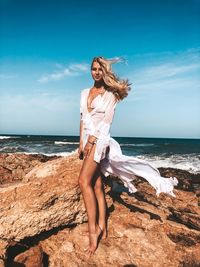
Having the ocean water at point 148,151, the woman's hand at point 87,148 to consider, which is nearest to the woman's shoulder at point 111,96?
the woman's hand at point 87,148

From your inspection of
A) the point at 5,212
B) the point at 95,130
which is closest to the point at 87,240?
the point at 5,212

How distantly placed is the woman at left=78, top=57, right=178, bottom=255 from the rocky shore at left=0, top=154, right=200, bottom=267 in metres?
0.25

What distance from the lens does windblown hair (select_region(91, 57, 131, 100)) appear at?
15.2 feet

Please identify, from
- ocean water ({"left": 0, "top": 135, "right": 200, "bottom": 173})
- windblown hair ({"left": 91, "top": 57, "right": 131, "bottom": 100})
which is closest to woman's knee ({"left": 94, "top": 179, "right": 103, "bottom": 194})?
windblown hair ({"left": 91, "top": 57, "right": 131, "bottom": 100})

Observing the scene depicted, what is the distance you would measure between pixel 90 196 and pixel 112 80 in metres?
1.70

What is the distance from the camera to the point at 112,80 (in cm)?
464

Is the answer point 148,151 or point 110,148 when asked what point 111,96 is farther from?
point 148,151

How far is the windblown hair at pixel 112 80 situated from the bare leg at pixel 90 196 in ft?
2.92

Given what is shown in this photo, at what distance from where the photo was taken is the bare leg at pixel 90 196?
453 centimetres

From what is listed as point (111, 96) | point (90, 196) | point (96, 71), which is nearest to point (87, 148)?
point (90, 196)

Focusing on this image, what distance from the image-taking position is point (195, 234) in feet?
16.4

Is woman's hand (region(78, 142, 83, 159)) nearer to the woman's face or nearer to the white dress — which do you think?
the white dress

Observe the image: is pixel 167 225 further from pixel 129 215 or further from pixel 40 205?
pixel 40 205

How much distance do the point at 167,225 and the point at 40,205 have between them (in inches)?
80.7
